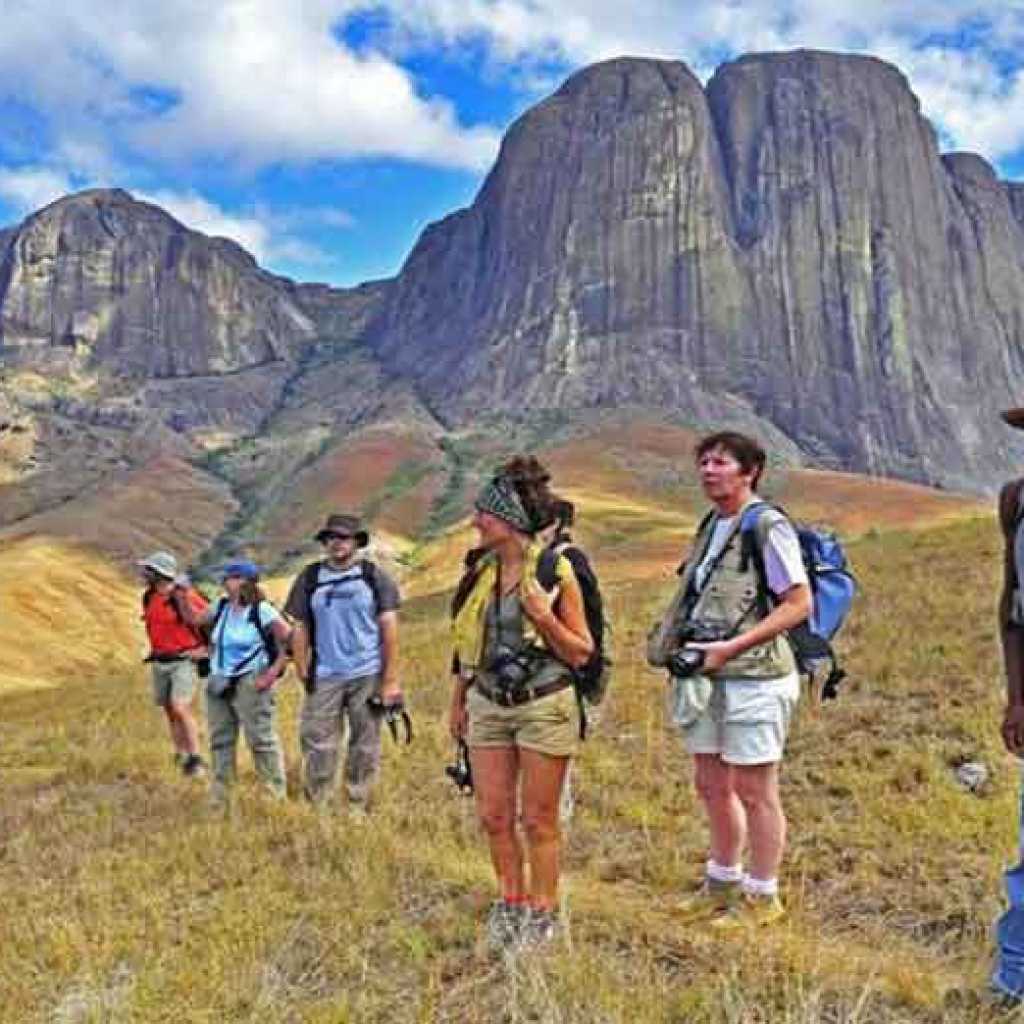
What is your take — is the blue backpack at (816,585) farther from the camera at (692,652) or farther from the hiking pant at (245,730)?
the hiking pant at (245,730)

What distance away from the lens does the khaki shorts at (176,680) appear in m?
10.1

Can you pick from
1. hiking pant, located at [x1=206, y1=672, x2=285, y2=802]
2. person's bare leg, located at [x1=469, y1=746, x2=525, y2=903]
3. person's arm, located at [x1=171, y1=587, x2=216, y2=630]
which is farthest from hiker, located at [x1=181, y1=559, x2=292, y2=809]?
person's bare leg, located at [x1=469, y1=746, x2=525, y2=903]

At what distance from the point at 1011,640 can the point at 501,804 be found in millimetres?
2077

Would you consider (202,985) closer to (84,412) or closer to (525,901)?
(525,901)

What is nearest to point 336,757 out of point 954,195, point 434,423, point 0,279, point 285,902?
point 285,902

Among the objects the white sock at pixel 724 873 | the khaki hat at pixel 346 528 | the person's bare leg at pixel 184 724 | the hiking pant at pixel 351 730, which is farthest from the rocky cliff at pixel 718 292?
the white sock at pixel 724 873

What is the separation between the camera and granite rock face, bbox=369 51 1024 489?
128 metres

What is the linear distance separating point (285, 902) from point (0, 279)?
187 meters

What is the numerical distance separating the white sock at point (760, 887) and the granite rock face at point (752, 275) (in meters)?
118

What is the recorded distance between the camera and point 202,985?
4789mm

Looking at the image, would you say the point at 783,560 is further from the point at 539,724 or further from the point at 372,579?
the point at 372,579

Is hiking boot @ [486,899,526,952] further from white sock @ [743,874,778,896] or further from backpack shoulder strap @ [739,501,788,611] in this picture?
backpack shoulder strap @ [739,501,788,611]

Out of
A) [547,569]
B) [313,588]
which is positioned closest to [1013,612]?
[547,569]

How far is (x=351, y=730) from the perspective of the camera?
26.6ft
